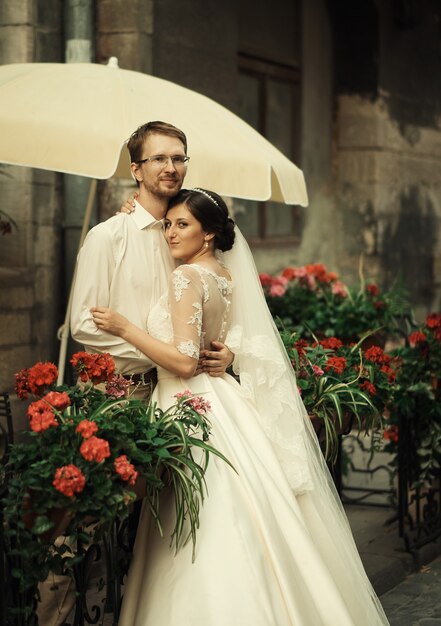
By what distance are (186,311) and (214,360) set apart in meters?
0.31

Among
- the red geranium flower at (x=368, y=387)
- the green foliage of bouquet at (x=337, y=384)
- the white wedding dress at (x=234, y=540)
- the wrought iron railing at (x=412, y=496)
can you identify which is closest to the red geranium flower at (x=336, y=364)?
the green foliage of bouquet at (x=337, y=384)

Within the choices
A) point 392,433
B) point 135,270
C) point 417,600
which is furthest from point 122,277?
point 392,433

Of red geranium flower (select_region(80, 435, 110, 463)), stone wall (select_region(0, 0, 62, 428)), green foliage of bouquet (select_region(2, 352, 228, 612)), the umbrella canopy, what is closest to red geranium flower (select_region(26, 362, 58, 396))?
green foliage of bouquet (select_region(2, 352, 228, 612))

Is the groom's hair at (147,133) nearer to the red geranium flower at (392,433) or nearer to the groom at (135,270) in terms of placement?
the groom at (135,270)

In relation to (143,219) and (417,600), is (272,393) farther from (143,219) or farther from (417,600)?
(417,600)

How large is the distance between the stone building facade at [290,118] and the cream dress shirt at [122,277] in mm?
2835

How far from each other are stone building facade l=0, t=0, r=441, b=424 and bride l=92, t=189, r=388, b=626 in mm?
3048

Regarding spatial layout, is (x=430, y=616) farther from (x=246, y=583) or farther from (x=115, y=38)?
(x=115, y=38)

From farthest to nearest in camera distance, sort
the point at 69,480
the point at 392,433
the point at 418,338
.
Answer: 1. the point at 392,433
2. the point at 418,338
3. the point at 69,480

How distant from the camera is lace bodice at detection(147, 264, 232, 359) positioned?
4477 millimetres

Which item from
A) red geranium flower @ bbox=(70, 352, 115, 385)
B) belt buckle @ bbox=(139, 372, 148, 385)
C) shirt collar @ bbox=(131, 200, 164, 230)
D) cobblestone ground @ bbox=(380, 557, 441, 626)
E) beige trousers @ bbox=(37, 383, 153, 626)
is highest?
shirt collar @ bbox=(131, 200, 164, 230)

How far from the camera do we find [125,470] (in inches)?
146

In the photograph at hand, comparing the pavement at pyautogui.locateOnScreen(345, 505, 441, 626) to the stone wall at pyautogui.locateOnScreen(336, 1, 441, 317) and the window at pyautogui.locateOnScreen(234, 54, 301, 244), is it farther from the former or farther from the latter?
the stone wall at pyautogui.locateOnScreen(336, 1, 441, 317)

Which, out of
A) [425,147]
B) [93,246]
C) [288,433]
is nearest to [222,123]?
[93,246]
